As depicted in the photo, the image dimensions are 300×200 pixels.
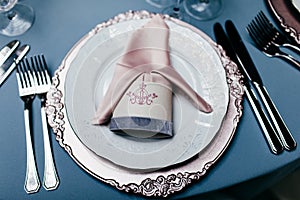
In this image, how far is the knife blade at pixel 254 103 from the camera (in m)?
0.60

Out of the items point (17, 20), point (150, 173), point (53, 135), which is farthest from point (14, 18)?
point (150, 173)

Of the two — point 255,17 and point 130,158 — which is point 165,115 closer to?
point 130,158

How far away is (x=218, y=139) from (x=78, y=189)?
0.21 m

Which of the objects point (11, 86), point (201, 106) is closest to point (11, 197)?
point (11, 86)

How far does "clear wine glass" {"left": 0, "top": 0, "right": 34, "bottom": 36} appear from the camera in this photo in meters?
0.68

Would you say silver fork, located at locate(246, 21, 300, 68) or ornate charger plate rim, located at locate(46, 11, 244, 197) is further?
silver fork, located at locate(246, 21, 300, 68)

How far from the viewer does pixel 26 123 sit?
0.61 meters

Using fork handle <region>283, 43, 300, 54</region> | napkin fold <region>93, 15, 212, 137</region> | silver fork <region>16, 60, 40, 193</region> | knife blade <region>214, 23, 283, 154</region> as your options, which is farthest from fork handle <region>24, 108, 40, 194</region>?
fork handle <region>283, 43, 300, 54</region>

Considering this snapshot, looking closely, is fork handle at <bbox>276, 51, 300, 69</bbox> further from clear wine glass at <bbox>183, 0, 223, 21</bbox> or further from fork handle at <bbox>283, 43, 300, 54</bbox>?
clear wine glass at <bbox>183, 0, 223, 21</bbox>

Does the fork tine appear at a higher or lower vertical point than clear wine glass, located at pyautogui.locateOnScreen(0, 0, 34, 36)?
lower

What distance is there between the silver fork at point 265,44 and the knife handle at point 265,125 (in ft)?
0.27

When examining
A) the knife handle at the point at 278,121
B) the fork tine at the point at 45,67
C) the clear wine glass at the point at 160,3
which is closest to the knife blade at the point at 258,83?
the knife handle at the point at 278,121

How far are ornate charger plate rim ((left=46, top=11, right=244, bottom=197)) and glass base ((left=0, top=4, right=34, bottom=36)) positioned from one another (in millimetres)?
112

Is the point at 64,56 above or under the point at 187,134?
above
